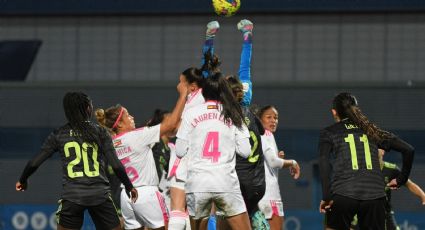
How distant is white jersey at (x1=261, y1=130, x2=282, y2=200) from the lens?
12.7m

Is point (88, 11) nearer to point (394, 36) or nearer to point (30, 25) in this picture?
point (30, 25)

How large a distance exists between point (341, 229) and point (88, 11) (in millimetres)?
15454

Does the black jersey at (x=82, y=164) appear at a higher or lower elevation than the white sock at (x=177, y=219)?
higher

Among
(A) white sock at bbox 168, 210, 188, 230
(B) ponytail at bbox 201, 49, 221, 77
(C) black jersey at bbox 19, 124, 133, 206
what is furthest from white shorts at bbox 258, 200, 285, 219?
(B) ponytail at bbox 201, 49, 221, 77

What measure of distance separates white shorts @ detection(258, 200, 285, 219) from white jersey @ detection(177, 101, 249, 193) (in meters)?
4.09

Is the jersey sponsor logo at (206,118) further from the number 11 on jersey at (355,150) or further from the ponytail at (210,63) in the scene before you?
the number 11 on jersey at (355,150)

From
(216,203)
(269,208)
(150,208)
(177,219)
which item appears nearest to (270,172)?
(269,208)

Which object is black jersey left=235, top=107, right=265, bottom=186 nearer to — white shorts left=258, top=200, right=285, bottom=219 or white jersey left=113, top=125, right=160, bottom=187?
white jersey left=113, top=125, right=160, bottom=187

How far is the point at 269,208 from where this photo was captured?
513 inches

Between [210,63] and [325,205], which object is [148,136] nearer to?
[210,63]

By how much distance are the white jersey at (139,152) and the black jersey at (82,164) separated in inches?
49.3

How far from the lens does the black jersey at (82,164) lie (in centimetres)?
973

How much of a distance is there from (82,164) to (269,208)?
12.7 feet

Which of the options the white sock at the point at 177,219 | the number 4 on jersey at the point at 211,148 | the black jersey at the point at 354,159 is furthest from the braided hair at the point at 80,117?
the black jersey at the point at 354,159
